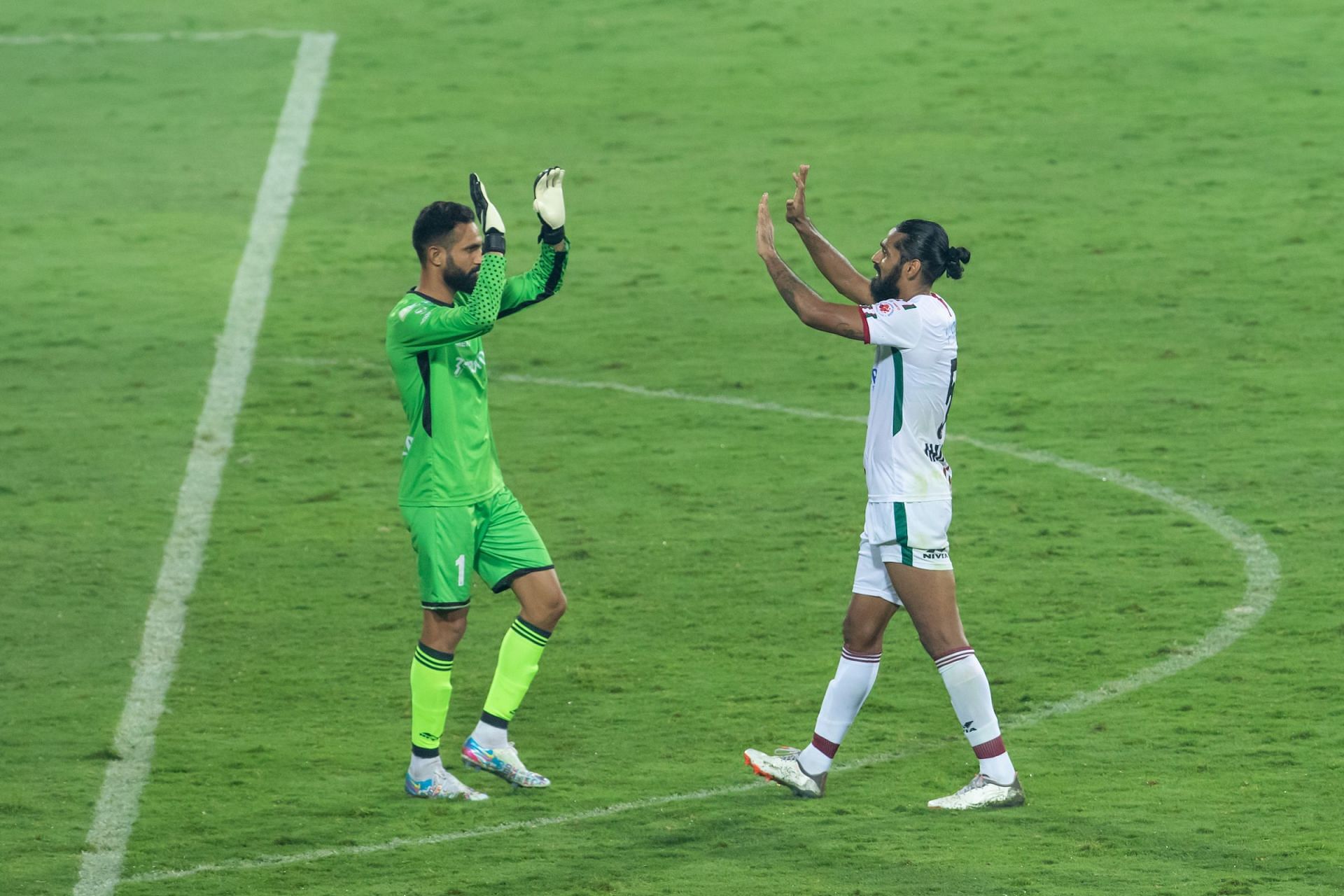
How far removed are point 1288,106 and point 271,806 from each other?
571 inches

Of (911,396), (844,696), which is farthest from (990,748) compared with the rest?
(911,396)

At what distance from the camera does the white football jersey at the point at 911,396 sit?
25.3 ft

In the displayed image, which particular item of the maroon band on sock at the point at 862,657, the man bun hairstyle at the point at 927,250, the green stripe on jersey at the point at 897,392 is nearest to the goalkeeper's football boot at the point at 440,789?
the maroon band on sock at the point at 862,657

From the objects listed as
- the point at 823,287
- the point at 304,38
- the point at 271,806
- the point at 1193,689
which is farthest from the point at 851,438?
the point at 304,38

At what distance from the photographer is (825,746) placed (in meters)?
7.99

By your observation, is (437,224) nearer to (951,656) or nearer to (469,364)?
(469,364)

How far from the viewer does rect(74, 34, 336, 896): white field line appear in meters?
8.04

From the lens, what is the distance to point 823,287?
16.4 metres

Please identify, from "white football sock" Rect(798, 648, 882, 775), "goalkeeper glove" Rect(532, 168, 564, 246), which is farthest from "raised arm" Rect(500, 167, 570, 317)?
"white football sock" Rect(798, 648, 882, 775)

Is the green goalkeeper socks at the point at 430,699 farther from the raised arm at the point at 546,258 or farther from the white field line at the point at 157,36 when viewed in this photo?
the white field line at the point at 157,36

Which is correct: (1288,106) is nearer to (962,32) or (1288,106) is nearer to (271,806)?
(962,32)

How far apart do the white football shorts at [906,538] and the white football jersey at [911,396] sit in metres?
0.04

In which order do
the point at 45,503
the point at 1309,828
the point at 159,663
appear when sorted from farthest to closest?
the point at 45,503, the point at 159,663, the point at 1309,828

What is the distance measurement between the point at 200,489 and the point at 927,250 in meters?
6.08
